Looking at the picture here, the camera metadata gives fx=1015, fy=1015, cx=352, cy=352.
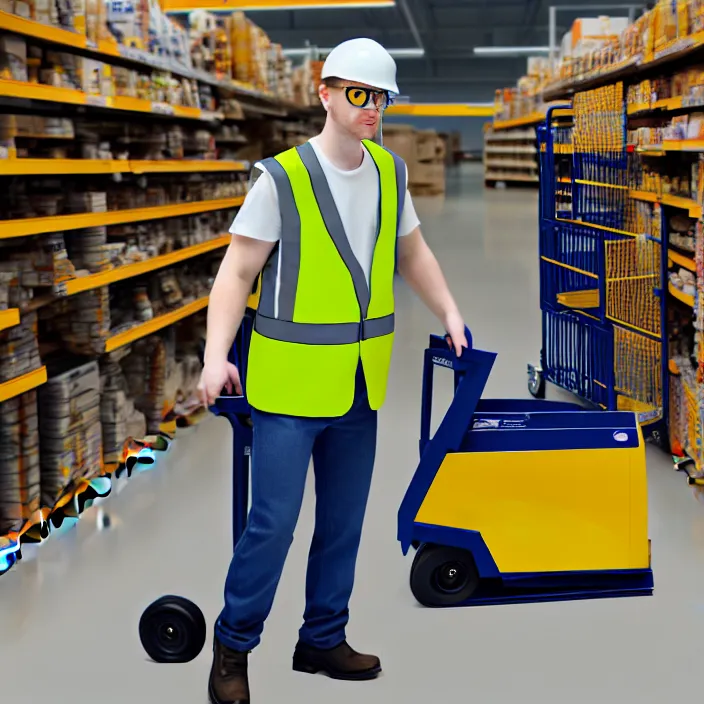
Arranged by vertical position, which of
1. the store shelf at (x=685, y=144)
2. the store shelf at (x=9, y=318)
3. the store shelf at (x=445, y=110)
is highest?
the store shelf at (x=445, y=110)

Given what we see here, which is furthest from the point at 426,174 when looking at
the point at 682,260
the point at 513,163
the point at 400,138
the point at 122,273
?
the point at 122,273

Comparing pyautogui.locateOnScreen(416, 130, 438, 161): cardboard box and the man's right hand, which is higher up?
pyautogui.locateOnScreen(416, 130, 438, 161): cardboard box

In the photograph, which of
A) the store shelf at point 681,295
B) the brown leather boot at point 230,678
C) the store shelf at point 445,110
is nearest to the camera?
the brown leather boot at point 230,678

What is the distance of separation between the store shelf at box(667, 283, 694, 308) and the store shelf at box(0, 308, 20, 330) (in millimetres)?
2440

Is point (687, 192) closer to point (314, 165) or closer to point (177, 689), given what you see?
point (314, 165)

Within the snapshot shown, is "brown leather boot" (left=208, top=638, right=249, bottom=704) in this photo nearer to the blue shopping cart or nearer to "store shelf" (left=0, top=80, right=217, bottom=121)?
"store shelf" (left=0, top=80, right=217, bottom=121)

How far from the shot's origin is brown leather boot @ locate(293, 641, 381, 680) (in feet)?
7.97

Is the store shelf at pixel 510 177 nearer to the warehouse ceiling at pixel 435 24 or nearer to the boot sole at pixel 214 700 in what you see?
the warehouse ceiling at pixel 435 24

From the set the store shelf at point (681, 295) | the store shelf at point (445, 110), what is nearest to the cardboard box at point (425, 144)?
the store shelf at point (445, 110)

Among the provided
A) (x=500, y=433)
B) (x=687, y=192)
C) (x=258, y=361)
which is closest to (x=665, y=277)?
(x=687, y=192)

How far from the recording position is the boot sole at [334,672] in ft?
8.01

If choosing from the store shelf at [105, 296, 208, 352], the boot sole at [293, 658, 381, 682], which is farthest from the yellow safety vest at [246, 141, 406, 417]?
the store shelf at [105, 296, 208, 352]

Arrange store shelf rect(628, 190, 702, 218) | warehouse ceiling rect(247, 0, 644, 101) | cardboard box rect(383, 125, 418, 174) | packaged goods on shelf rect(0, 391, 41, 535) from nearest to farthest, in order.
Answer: packaged goods on shelf rect(0, 391, 41, 535)
store shelf rect(628, 190, 702, 218)
cardboard box rect(383, 125, 418, 174)
warehouse ceiling rect(247, 0, 644, 101)

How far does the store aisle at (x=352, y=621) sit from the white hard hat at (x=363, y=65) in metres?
1.22
